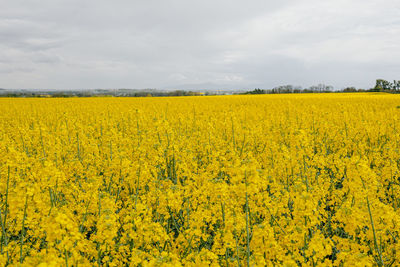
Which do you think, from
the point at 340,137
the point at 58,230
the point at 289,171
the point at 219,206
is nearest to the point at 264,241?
the point at 219,206

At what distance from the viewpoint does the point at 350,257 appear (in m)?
2.42

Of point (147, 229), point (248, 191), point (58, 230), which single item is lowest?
point (147, 229)

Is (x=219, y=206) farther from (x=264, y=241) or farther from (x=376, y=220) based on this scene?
(x=376, y=220)

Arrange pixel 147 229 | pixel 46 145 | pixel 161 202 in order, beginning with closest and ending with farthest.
Answer: 1. pixel 147 229
2. pixel 161 202
3. pixel 46 145

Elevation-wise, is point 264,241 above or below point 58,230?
below

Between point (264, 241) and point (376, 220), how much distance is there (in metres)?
1.58

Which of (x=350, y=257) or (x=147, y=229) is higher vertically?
(x=147, y=229)

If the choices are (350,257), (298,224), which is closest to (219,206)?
(298,224)

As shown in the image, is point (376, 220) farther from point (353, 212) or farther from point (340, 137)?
point (340, 137)

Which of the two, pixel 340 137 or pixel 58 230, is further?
pixel 340 137

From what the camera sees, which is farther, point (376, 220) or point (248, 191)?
point (376, 220)

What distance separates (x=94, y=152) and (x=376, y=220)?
6.18 m

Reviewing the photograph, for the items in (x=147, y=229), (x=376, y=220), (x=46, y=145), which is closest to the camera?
(x=147, y=229)

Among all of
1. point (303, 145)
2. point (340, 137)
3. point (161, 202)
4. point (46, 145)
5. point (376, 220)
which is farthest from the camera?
point (340, 137)
